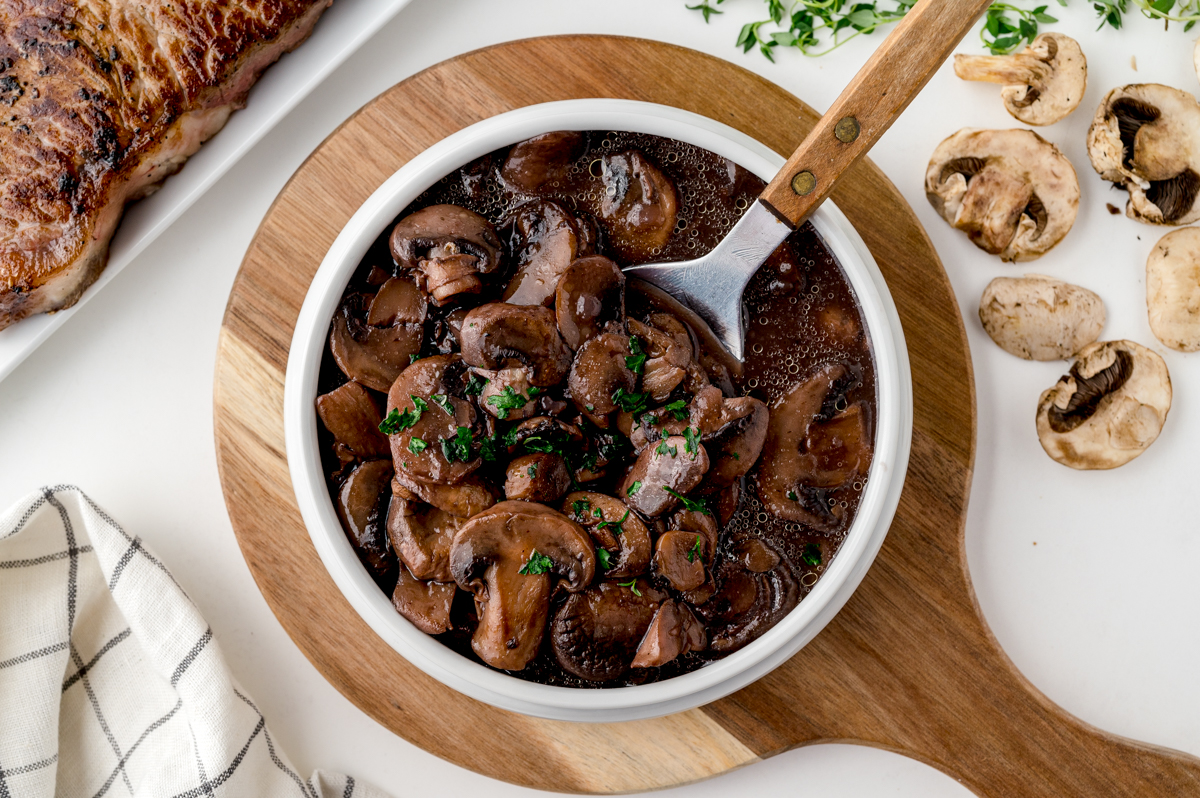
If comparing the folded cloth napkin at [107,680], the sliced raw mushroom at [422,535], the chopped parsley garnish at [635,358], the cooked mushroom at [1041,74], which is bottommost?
the folded cloth napkin at [107,680]

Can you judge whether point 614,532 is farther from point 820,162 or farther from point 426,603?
point 820,162

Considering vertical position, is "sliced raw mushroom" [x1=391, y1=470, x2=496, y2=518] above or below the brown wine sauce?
below

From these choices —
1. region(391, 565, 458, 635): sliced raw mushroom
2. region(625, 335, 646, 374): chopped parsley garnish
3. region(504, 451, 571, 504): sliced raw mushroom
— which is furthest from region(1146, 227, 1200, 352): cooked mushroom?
region(391, 565, 458, 635): sliced raw mushroom

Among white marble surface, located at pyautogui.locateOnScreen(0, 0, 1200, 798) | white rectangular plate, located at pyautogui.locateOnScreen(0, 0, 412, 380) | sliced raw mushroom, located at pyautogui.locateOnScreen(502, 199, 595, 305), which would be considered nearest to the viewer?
sliced raw mushroom, located at pyautogui.locateOnScreen(502, 199, 595, 305)

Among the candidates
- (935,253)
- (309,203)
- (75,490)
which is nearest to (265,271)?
(309,203)

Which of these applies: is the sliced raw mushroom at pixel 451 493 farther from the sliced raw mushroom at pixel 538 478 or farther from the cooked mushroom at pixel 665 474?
the cooked mushroom at pixel 665 474

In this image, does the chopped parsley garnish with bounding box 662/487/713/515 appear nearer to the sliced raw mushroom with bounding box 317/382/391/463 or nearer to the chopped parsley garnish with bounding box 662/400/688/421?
the chopped parsley garnish with bounding box 662/400/688/421

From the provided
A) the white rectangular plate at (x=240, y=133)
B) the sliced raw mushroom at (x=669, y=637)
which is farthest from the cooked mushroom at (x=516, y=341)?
the white rectangular plate at (x=240, y=133)
